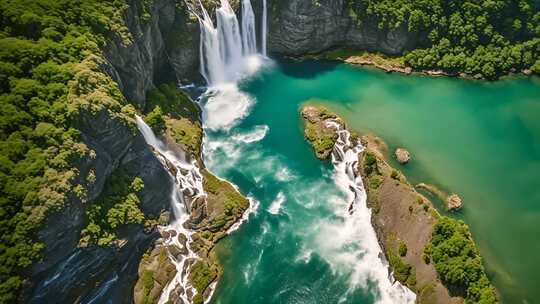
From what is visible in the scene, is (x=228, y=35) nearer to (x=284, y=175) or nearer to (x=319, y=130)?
(x=319, y=130)

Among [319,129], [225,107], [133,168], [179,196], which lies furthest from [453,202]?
[133,168]

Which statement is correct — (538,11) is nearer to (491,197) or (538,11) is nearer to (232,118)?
(491,197)

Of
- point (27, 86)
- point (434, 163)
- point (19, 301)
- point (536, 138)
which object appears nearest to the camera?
point (19, 301)

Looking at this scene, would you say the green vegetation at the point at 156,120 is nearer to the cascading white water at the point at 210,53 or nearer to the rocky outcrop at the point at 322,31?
the cascading white water at the point at 210,53

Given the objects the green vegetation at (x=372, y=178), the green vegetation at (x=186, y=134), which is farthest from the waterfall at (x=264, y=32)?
the green vegetation at (x=372, y=178)

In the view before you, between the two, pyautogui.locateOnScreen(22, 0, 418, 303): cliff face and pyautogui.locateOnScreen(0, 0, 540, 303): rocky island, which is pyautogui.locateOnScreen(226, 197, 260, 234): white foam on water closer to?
pyautogui.locateOnScreen(0, 0, 540, 303): rocky island

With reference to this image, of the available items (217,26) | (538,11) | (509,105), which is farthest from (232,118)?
(538,11)
